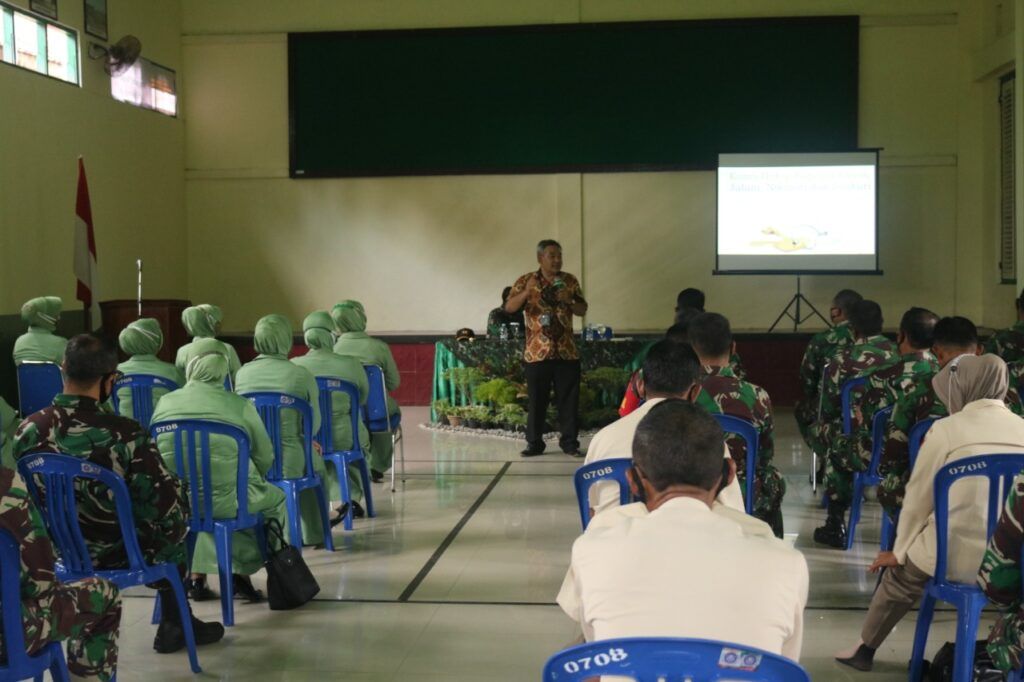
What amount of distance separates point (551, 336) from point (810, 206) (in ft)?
14.2

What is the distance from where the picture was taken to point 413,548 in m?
5.87

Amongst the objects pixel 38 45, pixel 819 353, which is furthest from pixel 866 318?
pixel 38 45

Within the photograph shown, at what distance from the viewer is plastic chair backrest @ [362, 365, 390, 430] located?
22.9 ft

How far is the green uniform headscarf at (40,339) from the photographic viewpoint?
7539 millimetres

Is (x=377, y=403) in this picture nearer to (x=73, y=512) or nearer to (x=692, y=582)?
(x=73, y=512)

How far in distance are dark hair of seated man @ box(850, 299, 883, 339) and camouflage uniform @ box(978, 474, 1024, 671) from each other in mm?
3243

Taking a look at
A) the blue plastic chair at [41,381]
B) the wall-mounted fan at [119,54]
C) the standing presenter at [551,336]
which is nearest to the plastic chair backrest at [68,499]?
the blue plastic chair at [41,381]

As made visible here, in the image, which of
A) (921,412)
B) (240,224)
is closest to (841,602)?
(921,412)

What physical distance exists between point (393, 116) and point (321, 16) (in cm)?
132

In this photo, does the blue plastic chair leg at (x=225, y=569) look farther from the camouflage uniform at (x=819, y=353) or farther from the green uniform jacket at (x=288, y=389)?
the camouflage uniform at (x=819, y=353)

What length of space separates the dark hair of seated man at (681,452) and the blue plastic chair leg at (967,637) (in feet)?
4.72

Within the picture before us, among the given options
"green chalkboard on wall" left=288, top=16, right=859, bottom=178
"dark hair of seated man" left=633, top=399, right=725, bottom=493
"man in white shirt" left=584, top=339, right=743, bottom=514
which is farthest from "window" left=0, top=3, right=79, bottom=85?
"dark hair of seated man" left=633, top=399, right=725, bottom=493

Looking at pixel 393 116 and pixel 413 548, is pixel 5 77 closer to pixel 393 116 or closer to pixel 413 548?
pixel 393 116

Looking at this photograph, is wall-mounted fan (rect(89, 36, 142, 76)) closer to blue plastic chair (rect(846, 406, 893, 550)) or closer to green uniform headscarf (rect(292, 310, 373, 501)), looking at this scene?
green uniform headscarf (rect(292, 310, 373, 501))
